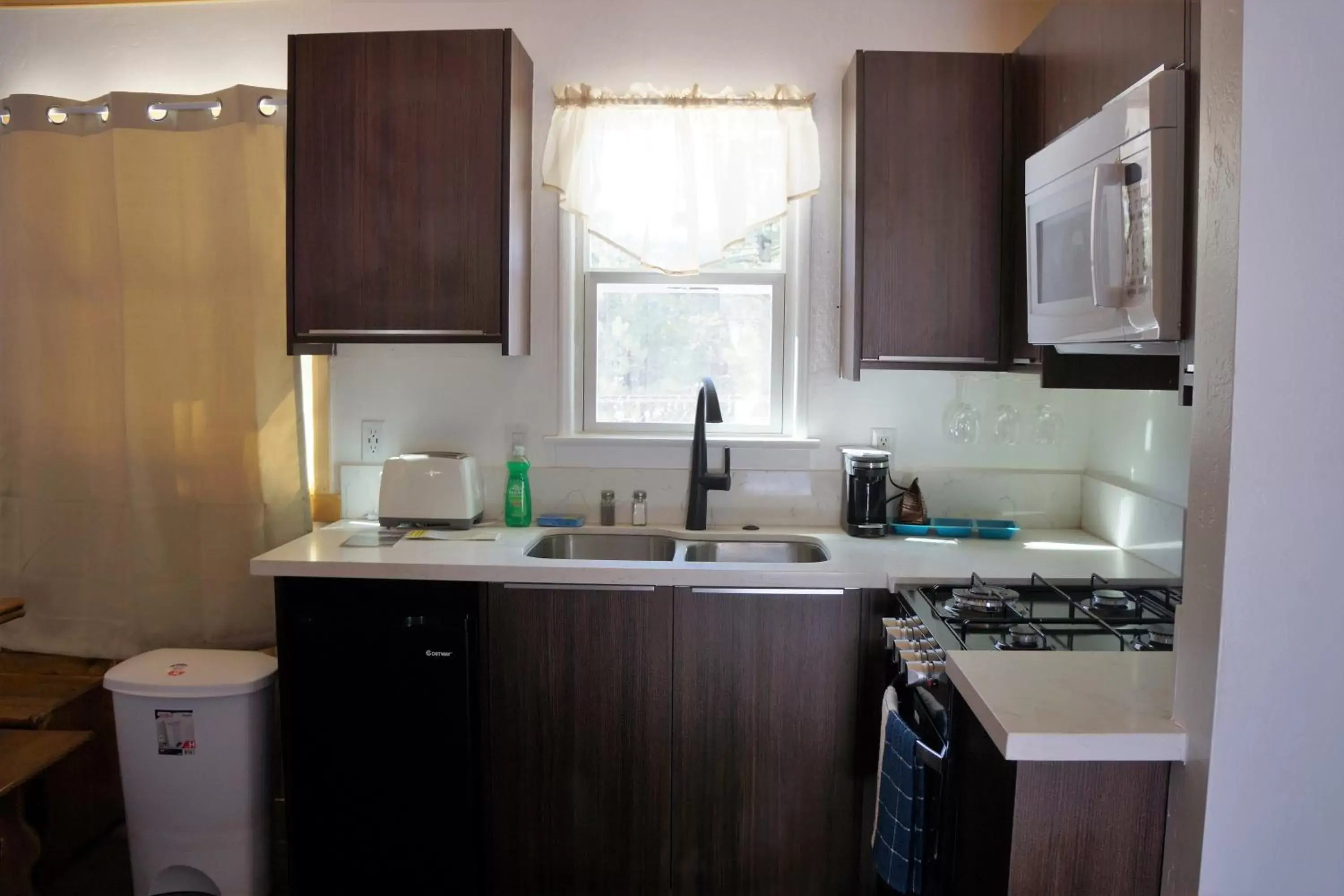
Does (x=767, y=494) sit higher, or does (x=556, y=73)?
(x=556, y=73)

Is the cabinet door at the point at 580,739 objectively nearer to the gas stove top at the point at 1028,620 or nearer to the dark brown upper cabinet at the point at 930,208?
the gas stove top at the point at 1028,620

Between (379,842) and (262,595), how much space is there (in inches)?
33.0

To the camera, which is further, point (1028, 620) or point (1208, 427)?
point (1028, 620)

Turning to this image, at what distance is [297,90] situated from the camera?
2471mm

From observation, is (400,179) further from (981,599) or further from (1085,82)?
(981,599)

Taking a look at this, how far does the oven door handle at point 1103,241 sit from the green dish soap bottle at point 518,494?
5.30 feet

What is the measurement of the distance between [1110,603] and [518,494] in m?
1.55

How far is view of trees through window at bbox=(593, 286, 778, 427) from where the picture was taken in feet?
9.23

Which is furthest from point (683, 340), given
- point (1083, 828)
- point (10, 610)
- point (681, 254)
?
point (10, 610)

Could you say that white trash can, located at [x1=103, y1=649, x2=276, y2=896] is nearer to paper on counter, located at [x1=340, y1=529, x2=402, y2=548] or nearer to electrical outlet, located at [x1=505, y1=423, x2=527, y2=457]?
paper on counter, located at [x1=340, y1=529, x2=402, y2=548]

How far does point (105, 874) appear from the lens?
8.38 feet

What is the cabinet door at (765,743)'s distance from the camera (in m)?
2.23

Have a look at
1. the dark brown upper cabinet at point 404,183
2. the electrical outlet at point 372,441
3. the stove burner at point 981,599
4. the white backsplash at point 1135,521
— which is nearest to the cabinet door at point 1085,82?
the white backsplash at point 1135,521

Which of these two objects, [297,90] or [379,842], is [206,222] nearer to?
[297,90]
